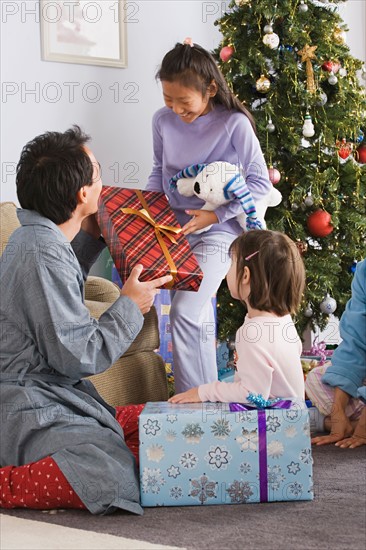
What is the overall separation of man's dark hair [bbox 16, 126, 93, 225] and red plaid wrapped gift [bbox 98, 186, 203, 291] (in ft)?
1.05

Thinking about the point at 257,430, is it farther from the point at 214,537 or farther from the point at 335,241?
the point at 335,241

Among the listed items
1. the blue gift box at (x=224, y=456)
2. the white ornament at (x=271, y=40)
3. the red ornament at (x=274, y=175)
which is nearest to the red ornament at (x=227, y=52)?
the white ornament at (x=271, y=40)

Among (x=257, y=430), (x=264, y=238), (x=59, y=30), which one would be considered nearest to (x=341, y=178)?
(x=59, y=30)

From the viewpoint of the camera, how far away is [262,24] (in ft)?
12.4

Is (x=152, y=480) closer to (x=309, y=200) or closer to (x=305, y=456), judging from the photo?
(x=305, y=456)

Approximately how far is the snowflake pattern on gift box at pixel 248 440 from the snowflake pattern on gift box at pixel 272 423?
0.10 feet

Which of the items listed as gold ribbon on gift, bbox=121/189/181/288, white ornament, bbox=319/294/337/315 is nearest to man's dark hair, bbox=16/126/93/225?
gold ribbon on gift, bbox=121/189/181/288

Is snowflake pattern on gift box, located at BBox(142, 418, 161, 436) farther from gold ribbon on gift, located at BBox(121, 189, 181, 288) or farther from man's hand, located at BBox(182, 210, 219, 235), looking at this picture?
man's hand, located at BBox(182, 210, 219, 235)

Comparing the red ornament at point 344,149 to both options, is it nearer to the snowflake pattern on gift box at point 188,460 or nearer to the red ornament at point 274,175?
the red ornament at point 274,175

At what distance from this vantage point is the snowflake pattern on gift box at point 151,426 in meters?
1.87

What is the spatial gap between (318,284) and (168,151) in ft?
3.73

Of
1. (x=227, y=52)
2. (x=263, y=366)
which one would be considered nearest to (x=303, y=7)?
(x=227, y=52)

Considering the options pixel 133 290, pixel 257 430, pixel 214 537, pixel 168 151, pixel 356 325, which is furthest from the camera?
pixel 168 151

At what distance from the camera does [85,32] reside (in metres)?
4.03
